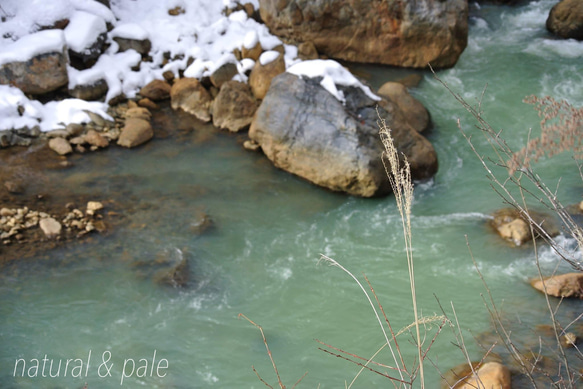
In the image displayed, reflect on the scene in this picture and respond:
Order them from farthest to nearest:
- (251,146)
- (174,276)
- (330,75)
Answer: (251,146) < (330,75) < (174,276)

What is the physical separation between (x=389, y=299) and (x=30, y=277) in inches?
134

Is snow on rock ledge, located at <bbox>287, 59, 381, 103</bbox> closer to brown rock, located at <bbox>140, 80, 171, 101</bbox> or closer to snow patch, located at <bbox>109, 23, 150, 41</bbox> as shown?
brown rock, located at <bbox>140, 80, 171, 101</bbox>

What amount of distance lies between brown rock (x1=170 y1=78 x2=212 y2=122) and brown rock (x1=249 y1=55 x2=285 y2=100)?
0.71 m

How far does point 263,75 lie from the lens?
8102 mm

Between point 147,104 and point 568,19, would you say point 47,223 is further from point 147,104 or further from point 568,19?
point 568,19

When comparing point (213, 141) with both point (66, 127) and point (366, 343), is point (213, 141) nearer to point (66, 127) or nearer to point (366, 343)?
point (66, 127)

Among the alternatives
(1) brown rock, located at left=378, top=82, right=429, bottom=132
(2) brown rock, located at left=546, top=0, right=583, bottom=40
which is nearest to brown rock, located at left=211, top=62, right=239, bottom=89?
(1) brown rock, located at left=378, top=82, right=429, bottom=132

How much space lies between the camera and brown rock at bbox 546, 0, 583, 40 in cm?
952

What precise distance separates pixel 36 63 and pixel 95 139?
1.44 meters

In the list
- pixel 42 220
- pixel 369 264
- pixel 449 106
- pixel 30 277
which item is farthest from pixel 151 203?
pixel 449 106

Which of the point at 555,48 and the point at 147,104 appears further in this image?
the point at 555,48

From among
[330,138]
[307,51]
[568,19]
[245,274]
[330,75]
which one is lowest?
[245,274]

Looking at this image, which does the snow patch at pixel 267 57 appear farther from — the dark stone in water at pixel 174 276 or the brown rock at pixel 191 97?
the dark stone in water at pixel 174 276

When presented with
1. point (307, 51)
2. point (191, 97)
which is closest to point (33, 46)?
point (191, 97)
